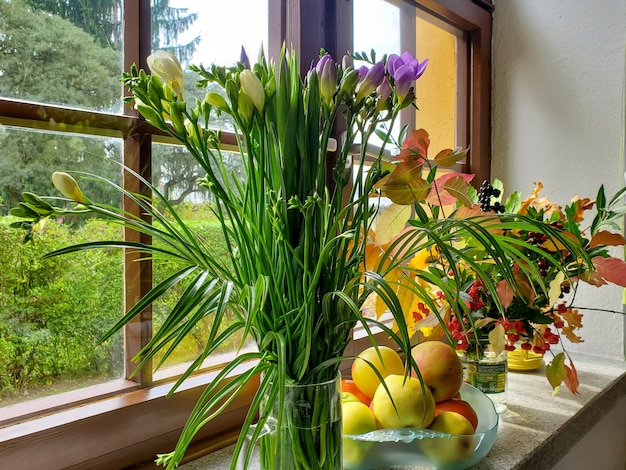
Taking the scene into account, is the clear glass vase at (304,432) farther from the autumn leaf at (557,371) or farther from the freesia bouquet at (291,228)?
the autumn leaf at (557,371)

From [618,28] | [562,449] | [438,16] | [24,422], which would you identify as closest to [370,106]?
[24,422]

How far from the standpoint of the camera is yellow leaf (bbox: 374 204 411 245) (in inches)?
30.6

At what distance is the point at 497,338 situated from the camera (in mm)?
909

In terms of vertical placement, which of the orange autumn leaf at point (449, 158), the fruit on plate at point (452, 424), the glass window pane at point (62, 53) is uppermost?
the glass window pane at point (62, 53)

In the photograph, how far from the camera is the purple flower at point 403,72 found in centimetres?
55

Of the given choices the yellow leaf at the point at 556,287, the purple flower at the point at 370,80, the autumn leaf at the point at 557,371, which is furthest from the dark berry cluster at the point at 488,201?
the purple flower at the point at 370,80

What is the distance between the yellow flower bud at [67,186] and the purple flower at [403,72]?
0.32 metres

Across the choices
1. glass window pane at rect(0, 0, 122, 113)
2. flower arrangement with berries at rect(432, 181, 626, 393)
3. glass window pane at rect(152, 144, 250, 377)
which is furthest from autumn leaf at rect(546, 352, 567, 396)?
glass window pane at rect(0, 0, 122, 113)

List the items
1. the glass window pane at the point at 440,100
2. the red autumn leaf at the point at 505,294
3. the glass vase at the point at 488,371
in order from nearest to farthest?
the red autumn leaf at the point at 505,294
the glass vase at the point at 488,371
the glass window pane at the point at 440,100

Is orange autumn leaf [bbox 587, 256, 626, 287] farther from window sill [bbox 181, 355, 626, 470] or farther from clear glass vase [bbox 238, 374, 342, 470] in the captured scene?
clear glass vase [bbox 238, 374, 342, 470]

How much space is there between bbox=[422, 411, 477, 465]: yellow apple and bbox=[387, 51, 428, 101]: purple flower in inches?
17.0

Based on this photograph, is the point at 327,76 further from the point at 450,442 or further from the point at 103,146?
the point at 450,442

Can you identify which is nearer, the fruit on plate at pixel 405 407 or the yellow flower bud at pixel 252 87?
the yellow flower bud at pixel 252 87

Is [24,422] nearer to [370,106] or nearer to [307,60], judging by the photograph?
[370,106]
